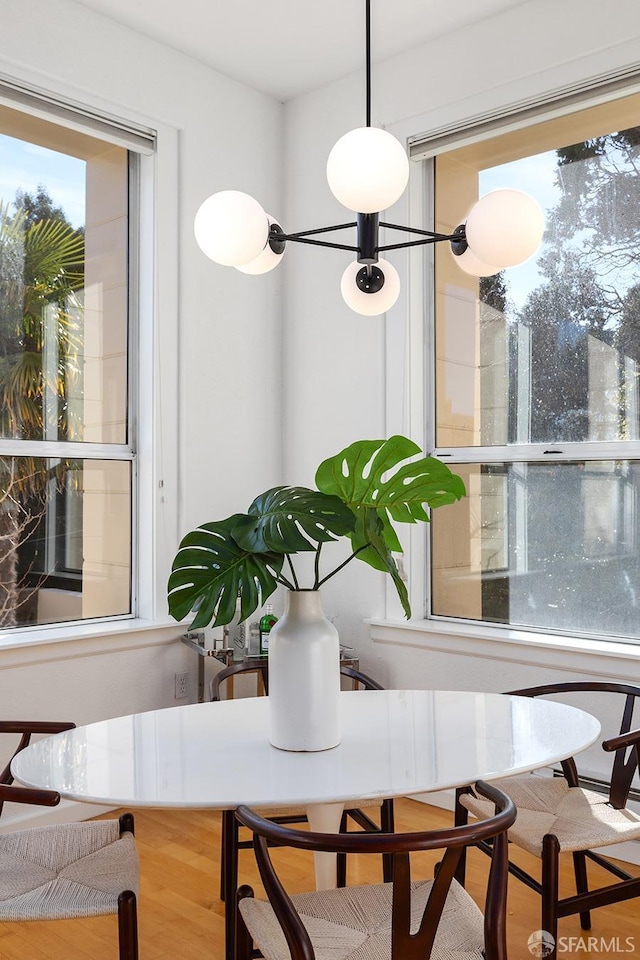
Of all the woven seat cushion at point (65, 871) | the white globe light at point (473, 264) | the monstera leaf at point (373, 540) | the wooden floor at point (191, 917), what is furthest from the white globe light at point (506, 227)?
the wooden floor at point (191, 917)

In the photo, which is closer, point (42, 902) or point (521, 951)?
point (42, 902)

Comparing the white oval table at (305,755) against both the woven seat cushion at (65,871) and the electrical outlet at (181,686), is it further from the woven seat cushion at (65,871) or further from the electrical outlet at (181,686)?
the electrical outlet at (181,686)

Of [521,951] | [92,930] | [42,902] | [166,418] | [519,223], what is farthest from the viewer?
[166,418]

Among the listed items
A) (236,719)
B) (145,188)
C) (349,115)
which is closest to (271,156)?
(349,115)

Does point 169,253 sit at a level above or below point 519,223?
above

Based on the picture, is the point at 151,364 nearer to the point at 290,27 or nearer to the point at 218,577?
the point at 290,27

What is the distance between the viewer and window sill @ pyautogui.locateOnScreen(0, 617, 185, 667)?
2994 mm

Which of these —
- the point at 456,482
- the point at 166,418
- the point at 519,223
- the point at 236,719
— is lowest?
the point at 236,719

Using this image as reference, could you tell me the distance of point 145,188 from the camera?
3533 millimetres

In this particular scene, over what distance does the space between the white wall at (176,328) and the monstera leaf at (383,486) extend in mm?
1613

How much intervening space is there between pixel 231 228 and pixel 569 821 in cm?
164

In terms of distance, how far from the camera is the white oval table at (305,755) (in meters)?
1.59

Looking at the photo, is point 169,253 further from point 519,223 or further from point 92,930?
point 92,930

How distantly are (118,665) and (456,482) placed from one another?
1.91 meters
